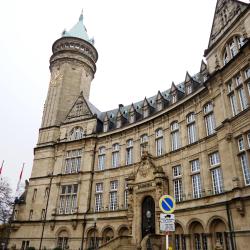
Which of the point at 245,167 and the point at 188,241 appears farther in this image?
the point at 188,241

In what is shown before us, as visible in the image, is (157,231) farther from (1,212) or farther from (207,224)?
(1,212)

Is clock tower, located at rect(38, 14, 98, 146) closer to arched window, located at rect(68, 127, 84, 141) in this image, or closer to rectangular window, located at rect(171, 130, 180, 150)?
arched window, located at rect(68, 127, 84, 141)

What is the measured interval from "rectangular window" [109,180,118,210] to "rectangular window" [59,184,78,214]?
4423 millimetres

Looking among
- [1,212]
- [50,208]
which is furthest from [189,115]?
[1,212]

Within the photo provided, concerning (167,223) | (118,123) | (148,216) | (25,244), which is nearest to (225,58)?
(148,216)

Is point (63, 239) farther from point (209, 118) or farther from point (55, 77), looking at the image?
point (55, 77)

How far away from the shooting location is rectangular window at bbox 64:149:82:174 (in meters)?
33.1

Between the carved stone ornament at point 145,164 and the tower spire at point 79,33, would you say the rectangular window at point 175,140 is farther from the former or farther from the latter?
the tower spire at point 79,33

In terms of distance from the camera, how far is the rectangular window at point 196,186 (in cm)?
2164

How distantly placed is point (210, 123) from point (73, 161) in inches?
720

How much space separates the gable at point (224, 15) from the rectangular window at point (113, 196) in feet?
55.7

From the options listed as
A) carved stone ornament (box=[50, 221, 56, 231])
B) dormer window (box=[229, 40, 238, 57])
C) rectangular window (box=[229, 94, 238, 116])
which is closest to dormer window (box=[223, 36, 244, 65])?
dormer window (box=[229, 40, 238, 57])

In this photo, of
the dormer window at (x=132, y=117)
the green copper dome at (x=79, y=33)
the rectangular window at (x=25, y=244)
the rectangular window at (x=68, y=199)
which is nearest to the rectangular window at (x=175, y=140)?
the dormer window at (x=132, y=117)

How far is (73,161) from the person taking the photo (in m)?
33.8
